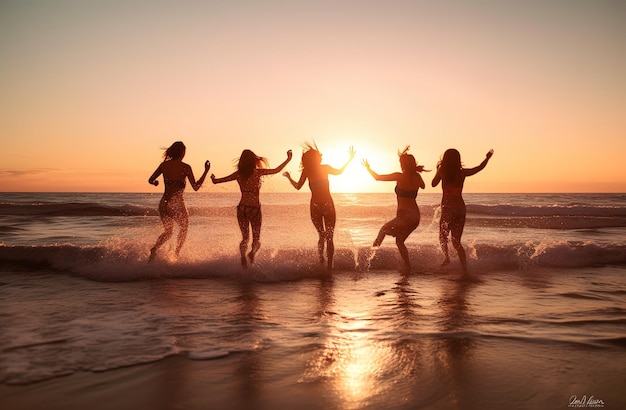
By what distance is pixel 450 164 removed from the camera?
28.8 ft

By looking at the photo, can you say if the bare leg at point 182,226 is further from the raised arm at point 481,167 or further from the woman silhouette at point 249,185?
the raised arm at point 481,167

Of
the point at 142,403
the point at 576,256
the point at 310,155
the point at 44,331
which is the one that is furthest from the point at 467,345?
the point at 576,256

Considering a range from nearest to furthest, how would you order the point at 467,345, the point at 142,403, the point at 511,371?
the point at 142,403 → the point at 511,371 → the point at 467,345

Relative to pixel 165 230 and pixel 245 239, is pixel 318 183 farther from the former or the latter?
pixel 165 230

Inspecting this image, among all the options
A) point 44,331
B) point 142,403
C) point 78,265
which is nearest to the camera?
point 142,403

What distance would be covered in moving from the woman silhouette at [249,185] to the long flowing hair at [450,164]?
9.96ft

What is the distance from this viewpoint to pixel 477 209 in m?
34.1

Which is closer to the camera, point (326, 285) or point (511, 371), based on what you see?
point (511, 371)

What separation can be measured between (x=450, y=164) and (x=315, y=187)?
267 centimetres

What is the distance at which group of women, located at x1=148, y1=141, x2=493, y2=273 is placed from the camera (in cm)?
877

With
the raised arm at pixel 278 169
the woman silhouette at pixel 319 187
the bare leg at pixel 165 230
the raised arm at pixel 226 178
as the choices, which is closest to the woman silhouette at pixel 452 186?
the woman silhouette at pixel 319 187

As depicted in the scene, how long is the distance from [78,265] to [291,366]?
24.1ft

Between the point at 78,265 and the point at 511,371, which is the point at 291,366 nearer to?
the point at 511,371

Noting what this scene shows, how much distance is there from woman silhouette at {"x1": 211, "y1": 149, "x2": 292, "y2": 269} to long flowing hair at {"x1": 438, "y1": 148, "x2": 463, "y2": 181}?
3.04 m
